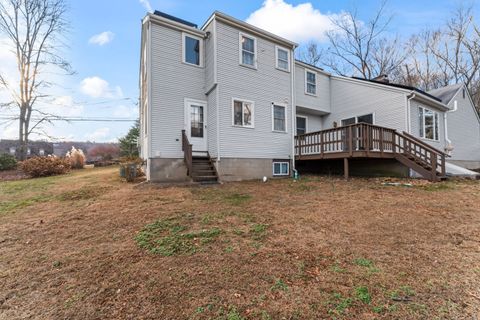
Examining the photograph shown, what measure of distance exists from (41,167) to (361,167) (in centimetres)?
1734

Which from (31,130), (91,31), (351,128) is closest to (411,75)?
(351,128)

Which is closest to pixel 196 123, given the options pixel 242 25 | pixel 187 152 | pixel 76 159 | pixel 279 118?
pixel 187 152

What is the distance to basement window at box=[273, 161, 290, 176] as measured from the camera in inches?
438

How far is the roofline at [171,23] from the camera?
8961 mm

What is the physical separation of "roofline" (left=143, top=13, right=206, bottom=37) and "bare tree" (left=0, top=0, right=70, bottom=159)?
48.3 ft

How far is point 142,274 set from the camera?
2.75 metres

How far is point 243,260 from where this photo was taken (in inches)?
120

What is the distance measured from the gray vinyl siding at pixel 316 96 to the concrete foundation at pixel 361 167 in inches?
132

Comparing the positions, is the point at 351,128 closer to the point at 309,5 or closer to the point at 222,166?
the point at 222,166

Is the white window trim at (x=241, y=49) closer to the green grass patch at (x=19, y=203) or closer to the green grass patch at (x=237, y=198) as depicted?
the green grass patch at (x=237, y=198)

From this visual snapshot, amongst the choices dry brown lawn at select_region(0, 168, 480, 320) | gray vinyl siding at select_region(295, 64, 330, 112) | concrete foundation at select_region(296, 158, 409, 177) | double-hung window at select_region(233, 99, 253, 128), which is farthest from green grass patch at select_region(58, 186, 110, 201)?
gray vinyl siding at select_region(295, 64, 330, 112)

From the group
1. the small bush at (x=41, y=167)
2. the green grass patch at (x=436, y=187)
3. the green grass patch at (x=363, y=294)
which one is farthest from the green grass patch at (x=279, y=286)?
the small bush at (x=41, y=167)

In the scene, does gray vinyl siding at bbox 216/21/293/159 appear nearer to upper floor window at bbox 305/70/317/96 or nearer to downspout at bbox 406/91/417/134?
upper floor window at bbox 305/70/317/96

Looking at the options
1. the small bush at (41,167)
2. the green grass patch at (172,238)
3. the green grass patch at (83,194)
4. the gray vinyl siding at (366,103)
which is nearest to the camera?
the green grass patch at (172,238)
